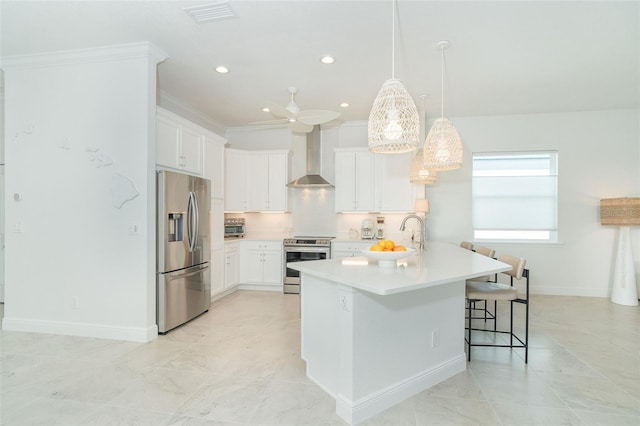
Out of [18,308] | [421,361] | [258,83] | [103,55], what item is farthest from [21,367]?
[258,83]

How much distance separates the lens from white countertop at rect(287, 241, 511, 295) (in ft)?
5.77

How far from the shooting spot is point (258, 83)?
12.9ft

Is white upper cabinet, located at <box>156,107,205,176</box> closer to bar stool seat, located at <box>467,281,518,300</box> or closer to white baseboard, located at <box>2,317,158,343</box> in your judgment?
white baseboard, located at <box>2,317,158,343</box>

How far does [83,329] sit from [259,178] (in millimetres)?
3218

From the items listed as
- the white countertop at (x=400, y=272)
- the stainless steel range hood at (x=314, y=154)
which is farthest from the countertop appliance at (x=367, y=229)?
the white countertop at (x=400, y=272)

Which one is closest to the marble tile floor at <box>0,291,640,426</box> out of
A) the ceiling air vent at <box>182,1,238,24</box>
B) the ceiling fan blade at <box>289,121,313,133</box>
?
the ceiling fan blade at <box>289,121,313,133</box>

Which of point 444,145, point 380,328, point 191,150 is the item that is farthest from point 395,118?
point 191,150

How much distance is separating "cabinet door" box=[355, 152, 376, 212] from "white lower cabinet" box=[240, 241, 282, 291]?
154 cm

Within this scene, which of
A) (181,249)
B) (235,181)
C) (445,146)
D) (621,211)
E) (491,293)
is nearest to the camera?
(491,293)

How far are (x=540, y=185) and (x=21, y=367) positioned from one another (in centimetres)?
683

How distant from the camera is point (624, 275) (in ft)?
15.0

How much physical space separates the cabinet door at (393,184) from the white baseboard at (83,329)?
367cm

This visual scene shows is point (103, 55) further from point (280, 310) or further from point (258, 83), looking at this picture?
point (280, 310)

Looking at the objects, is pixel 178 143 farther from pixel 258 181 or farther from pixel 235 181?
pixel 258 181
